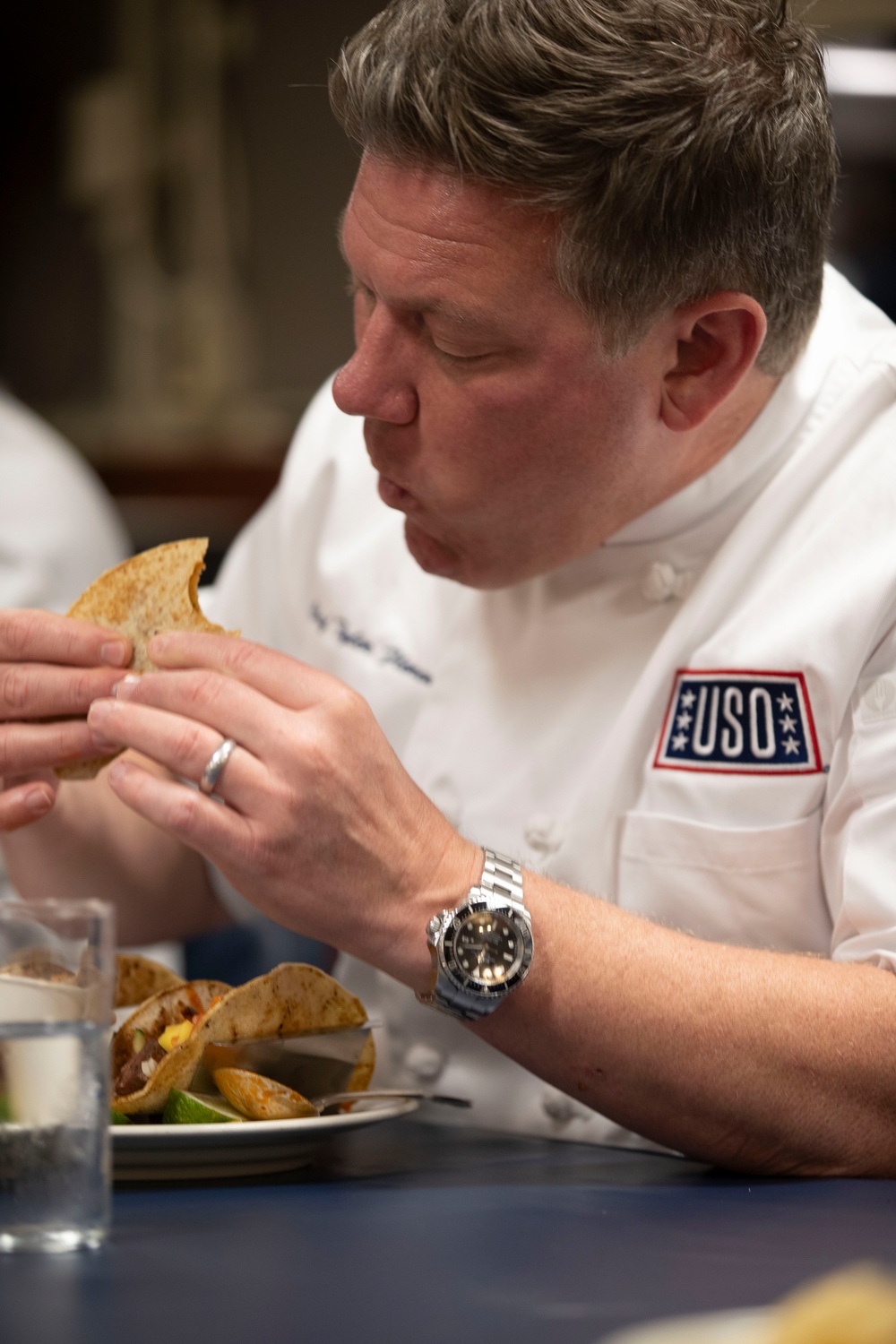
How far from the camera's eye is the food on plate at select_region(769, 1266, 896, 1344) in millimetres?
569

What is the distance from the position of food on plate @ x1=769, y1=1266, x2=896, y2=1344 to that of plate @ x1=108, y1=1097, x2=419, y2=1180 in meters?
0.46

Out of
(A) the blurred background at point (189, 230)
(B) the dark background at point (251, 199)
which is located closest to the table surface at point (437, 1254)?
(B) the dark background at point (251, 199)

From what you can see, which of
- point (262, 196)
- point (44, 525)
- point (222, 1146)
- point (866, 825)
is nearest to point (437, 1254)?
point (222, 1146)

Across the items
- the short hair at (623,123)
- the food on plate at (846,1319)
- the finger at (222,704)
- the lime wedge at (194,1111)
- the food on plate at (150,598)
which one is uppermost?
the short hair at (623,123)

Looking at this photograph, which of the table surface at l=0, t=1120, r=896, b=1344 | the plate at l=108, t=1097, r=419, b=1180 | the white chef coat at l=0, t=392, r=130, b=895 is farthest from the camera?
the white chef coat at l=0, t=392, r=130, b=895

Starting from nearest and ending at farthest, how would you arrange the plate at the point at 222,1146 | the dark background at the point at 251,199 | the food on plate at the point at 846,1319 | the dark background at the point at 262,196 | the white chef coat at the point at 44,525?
the food on plate at the point at 846,1319 → the plate at the point at 222,1146 → the white chef coat at the point at 44,525 → the dark background at the point at 262,196 → the dark background at the point at 251,199

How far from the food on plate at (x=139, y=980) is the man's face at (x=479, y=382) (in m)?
0.42

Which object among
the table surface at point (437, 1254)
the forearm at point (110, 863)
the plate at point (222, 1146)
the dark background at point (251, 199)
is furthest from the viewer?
the dark background at point (251, 199)

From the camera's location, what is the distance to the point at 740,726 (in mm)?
1357

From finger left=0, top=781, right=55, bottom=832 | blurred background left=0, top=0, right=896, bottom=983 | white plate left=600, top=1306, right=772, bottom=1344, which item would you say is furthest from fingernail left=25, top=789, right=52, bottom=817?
blurred background left=0, top=0, right=896, bottom=983

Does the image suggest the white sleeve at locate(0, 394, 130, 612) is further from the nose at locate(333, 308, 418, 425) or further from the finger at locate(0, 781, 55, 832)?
the nose at locate(333, 308, 418, 425)

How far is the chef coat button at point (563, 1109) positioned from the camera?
4.64ft

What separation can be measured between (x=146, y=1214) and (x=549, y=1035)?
33 cm

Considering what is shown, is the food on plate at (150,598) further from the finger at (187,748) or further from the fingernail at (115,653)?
the finger at (187,748)
